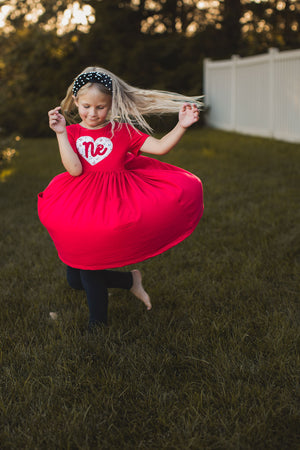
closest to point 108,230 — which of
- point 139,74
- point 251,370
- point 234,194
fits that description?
point 251,370

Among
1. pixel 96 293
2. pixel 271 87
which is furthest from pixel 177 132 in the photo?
pixel 271 87

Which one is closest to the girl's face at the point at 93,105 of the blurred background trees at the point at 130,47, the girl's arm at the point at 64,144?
the girl's arm at the point at 64,144

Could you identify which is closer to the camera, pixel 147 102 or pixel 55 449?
pixel 55 449

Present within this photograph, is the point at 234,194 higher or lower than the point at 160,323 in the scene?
lower

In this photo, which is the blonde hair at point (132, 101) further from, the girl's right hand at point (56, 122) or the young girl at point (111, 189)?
the girl's right hand at point (56, 122)

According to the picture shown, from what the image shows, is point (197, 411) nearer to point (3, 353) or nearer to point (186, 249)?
point (3, 353)

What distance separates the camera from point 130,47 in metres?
18.5

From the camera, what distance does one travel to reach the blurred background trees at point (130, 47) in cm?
1639

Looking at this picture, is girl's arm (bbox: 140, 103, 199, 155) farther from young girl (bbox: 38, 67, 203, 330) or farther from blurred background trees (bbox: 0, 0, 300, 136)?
blurred background trees (bbox: 0, 0, 300, 136)

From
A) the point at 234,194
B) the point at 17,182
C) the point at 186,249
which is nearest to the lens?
the point at 186,249

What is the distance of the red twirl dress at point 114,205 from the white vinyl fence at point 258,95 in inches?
328

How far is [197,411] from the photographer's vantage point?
83.0 inches

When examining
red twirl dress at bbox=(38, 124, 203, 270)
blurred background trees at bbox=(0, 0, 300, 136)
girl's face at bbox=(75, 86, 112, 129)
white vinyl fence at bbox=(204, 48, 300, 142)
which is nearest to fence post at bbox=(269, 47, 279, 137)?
white vinyl fence at bbox=(204, 48, 300, 142)

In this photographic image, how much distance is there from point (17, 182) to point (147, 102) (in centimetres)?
507
